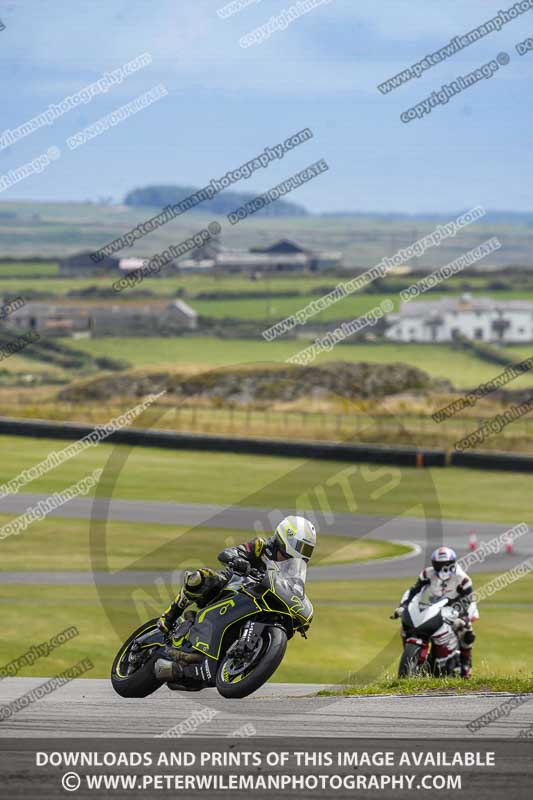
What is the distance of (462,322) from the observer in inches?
5027

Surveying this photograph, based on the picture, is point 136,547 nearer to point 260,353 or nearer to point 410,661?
point 410,661

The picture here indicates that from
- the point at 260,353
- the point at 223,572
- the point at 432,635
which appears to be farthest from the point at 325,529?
the point at 260,353

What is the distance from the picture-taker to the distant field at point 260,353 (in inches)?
4013

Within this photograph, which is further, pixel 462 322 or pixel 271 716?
pixel 462 322

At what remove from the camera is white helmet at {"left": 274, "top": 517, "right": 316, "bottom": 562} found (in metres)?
10.4

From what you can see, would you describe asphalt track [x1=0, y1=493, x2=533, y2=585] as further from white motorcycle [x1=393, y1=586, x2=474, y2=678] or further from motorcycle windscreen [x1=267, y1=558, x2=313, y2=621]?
motorcycle windscreen [x1=267, y1=558, x2=313, y2=621]

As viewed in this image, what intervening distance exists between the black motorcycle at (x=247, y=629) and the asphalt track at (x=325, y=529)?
17534mm

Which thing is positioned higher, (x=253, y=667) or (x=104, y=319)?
(x=253, y=667)

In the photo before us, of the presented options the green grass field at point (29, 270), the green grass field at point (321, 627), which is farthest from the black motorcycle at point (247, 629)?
the green grass field at point (29, 270)

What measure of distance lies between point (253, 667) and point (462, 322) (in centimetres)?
11953

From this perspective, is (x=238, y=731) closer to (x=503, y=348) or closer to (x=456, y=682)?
(x=456, y=682)

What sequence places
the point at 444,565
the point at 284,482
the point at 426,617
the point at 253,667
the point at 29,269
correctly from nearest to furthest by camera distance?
the point at 253,667
the point at 426,617
the point at 444,565
the point at 284,482
the point at 29,269

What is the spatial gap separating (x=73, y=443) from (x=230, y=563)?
42.8m

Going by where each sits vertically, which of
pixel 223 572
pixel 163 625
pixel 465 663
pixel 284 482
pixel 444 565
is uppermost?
pixel 223 572
